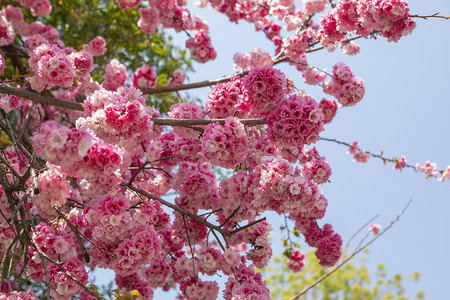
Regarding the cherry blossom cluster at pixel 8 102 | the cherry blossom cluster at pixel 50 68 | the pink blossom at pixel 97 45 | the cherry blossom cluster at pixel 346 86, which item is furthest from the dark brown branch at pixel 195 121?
the pink blossom at pixel 97 45

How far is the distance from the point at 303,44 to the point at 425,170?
3376 mm

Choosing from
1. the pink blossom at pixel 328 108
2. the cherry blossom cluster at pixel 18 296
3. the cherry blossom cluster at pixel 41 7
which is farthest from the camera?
the cherry blossom cluster at pixel 41 7

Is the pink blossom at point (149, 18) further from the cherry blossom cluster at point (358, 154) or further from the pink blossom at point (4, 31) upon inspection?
the cherry blossom cluster at point (358, 154)

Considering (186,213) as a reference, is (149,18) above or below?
above

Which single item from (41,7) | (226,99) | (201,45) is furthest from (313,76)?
(41,7)

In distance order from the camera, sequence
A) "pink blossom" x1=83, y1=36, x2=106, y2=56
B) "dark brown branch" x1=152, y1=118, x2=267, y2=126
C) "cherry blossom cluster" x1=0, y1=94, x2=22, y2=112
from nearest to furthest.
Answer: "dark brown branch" x1=152, y1=118, x2=267, y2=126
"cherry blossom cluster" x1=0, y1=94, x2=22, y2=112
"pink blossom" x1=83, y1=36, x2=106, y2=56

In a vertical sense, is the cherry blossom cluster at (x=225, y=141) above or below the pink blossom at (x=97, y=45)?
below

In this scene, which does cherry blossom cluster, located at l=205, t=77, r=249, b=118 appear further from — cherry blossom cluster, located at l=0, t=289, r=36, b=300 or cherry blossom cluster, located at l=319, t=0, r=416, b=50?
cherry blossom cluster, located at l=0, t=289, r=36, b=300

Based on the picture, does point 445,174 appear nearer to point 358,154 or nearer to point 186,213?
point 358,154

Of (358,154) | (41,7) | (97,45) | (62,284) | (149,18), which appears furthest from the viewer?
(358,154)

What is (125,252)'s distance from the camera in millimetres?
2846

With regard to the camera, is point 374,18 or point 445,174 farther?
point 445,174

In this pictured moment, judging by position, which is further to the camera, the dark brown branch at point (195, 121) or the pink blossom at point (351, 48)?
the pink blossom at point (351, 48)

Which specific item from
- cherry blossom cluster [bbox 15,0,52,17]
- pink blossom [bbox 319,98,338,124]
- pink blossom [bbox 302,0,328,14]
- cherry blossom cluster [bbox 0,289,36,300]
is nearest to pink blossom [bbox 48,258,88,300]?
cherry blossom cluster [bbox 0,289,36,300]
